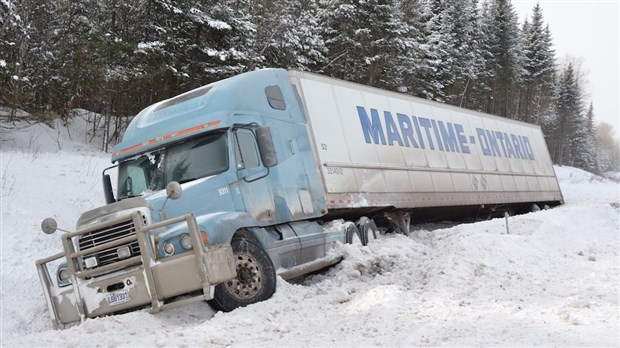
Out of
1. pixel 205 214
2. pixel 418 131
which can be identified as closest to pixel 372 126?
pixel 418 131

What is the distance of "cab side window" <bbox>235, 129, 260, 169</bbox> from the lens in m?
7.74

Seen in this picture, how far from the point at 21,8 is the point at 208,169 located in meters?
11.4

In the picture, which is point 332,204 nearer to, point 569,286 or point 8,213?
point 569,286

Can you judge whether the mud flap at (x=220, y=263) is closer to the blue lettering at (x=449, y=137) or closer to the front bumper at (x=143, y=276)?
the front bumper at (x=143, y=276)

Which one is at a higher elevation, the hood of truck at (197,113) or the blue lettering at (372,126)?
the hood of truck at (197,113)

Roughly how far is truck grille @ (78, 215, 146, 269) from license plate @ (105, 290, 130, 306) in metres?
0.37

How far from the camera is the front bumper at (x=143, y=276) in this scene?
5.89 m

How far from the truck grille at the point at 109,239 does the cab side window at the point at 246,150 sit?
188cm

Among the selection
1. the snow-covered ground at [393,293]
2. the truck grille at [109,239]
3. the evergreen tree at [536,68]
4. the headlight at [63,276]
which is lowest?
the snow-covered ground at [393,293]

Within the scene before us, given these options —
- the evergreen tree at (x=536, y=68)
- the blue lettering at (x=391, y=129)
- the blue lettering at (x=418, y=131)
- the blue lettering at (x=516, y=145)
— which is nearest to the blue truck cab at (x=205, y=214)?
the blue lettering at (x=391, y=129)

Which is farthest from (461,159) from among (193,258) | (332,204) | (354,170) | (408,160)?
(193,258)

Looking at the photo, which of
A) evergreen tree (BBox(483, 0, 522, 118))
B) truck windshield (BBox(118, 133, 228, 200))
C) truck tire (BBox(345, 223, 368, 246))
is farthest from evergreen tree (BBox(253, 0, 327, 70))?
evergreen tree (BBox(483, 0, 522, 118))

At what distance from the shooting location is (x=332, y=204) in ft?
31.4

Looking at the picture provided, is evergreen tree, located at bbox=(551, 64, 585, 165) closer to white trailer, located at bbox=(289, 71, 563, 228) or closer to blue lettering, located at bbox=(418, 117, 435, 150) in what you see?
white trailer, located at bbox=(289, 71, 563, 228)
